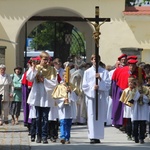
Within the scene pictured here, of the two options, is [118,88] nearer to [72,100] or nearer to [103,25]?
[72,100]

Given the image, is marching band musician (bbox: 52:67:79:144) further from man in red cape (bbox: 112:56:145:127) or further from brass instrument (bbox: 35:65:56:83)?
man in red cape (bbox: 112:56:145:127)

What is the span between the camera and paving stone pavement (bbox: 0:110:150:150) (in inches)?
571

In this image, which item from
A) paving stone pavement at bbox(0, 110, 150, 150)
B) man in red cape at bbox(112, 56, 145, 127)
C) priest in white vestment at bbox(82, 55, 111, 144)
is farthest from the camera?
man in red cape at bbox(112, 56, 145, 127)

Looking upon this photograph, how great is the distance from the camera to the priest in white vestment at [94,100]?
1547cm

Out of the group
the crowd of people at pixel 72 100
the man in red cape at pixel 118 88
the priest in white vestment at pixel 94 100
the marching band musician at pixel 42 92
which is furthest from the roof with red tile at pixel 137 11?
the marching band musician at pixel 42 92

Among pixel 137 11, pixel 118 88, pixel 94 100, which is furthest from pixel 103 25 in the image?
pixel 94 100

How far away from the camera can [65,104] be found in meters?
15.5

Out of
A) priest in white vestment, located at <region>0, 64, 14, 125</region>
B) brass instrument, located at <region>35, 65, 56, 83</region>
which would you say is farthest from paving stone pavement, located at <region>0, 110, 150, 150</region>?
priest in white vestment, located at <region>0, 64, 14, 125</region>

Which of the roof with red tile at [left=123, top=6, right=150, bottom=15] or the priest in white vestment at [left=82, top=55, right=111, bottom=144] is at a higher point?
the roof with red tile at [left=123, top=6, right=150, bottom=15]

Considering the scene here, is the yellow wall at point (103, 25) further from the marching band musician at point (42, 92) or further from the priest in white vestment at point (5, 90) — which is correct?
the marching band musician at point (42, 92)

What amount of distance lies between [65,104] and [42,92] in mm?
579

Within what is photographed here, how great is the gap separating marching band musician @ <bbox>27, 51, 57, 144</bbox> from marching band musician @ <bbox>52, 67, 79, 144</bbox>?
0.58ft

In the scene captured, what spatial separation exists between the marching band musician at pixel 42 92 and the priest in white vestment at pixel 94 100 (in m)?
0.74

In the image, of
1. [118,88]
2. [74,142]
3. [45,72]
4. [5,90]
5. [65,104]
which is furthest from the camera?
[5,90]
